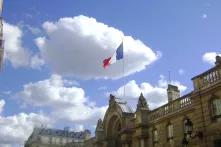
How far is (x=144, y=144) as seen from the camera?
135 ft

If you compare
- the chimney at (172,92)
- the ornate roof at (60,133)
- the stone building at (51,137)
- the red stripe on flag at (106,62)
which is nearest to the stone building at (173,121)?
the chimney at (172,92)

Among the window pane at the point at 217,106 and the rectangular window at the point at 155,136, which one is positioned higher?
the window pane at the point at 217,106

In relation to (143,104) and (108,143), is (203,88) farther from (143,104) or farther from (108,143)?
(108,143)

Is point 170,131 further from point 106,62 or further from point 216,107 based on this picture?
point 106,62

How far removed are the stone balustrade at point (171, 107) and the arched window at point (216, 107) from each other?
3.74 meters

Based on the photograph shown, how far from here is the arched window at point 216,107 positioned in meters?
30.4

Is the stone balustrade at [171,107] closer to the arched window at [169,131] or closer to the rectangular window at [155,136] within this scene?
the arched window at [169,131]

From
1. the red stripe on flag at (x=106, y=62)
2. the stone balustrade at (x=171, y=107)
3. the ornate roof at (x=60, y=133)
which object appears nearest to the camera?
the stone balustrade at (x=171, y=107)

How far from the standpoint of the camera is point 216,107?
101 feet

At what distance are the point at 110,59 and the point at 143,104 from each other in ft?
37.0

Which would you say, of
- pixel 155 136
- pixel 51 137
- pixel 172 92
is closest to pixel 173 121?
pixel 155 136

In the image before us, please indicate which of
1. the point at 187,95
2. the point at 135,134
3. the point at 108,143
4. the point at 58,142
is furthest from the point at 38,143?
the point at 187,95

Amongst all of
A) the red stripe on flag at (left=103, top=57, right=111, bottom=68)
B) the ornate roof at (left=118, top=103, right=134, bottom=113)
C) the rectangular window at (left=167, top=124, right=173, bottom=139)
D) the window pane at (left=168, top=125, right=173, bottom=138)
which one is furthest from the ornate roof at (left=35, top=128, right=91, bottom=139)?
the window pane at (left=168, top=125, right=173, bottom=138)

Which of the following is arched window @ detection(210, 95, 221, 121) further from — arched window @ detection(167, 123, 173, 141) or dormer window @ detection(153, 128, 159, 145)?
dormer window @ detection(153, 128, 159, 145)
